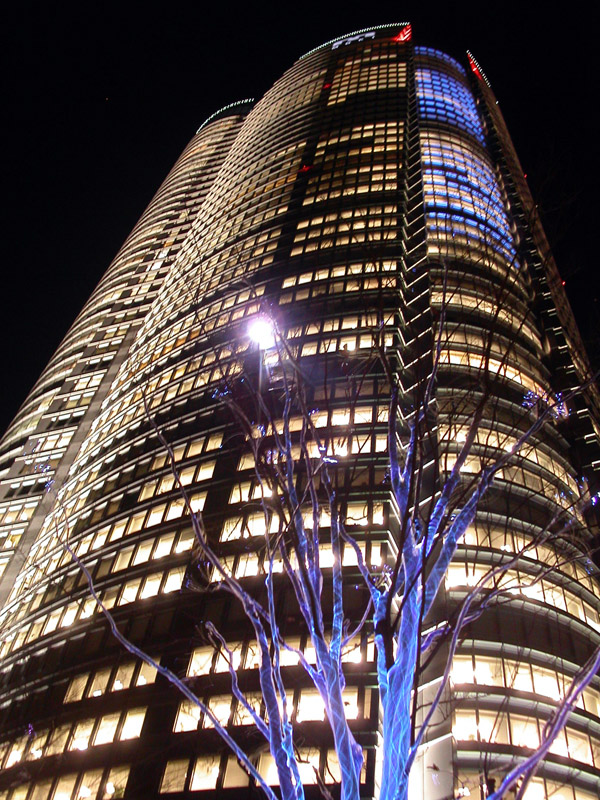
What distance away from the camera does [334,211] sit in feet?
143

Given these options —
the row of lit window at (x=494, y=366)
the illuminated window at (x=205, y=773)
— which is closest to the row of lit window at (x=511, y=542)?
the row of lit window at (x=494, y=366)

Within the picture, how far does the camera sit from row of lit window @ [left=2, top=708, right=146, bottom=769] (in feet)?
64.5

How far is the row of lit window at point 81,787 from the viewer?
18281 mm

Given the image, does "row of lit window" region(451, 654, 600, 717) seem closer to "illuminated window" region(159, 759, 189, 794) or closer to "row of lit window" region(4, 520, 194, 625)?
"illuminated window" region(159, 759, 189, 794)

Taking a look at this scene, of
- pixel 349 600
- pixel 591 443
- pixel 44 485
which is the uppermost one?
pixel 44 485

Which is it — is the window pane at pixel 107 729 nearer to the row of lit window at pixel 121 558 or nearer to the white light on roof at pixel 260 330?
the row of lit window at pixel 121 558

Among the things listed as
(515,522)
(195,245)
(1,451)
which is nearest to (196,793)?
(515,522)

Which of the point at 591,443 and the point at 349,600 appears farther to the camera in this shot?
the point at 591,443

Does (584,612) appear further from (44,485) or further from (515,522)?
(44,485)

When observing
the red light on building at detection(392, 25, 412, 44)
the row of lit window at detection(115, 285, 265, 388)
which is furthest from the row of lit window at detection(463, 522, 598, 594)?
the red light on building at detection(392, 25, 412, 44)

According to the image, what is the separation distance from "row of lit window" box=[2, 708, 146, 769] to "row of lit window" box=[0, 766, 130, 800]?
840 millimetres

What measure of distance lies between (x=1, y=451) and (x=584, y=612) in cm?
4471

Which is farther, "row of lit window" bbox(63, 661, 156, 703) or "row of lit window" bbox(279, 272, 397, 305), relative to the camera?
"row of lit window" bbox(279, 272, 397, 305)

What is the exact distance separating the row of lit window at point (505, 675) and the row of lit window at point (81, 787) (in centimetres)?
1018
